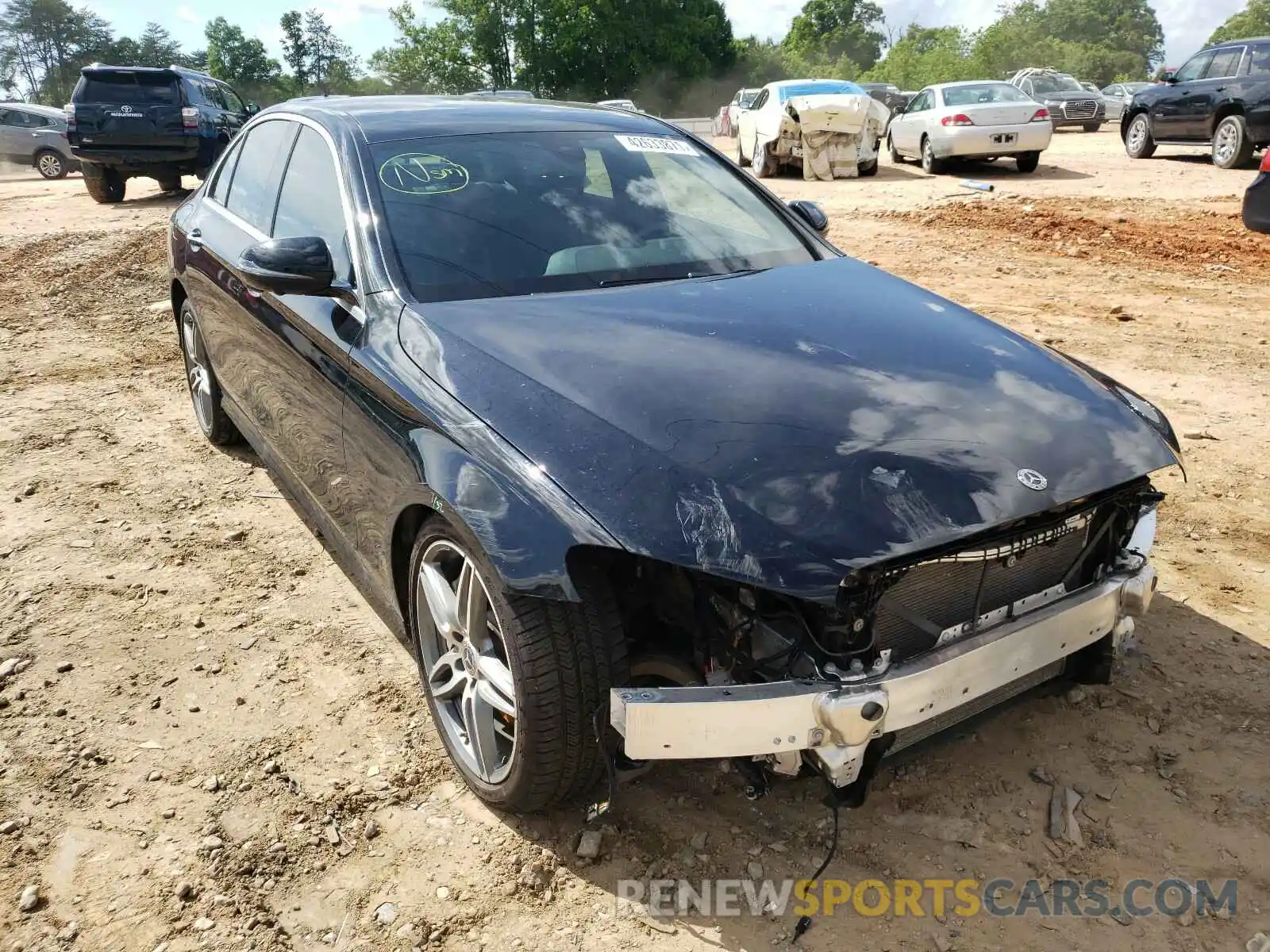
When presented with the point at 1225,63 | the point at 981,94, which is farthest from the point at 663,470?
the point at 981,94

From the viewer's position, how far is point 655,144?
12.5ft

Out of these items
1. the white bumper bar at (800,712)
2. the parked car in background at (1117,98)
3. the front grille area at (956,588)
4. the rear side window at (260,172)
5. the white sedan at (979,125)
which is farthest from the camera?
the parked car in background at (1117,98)

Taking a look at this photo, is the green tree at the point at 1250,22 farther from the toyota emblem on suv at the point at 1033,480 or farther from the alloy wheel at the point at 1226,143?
the toyota emblem on suv at the point at 1033,480

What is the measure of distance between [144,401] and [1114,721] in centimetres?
540

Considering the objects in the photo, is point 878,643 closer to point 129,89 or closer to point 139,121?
point 139,121

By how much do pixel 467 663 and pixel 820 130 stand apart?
1461cm

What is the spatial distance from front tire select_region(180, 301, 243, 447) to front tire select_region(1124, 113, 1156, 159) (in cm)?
1571

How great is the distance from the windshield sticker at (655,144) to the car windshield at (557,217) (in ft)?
0.04

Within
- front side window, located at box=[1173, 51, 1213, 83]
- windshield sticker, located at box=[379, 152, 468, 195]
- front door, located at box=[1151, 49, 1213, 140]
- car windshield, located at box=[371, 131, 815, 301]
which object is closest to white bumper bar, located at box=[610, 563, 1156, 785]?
car windshield, located at box=[371, 131, 815, 301]

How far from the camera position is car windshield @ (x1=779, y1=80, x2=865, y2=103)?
16.0 metres

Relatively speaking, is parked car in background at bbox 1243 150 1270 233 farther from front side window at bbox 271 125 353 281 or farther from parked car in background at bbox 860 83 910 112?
parked car in background at bbox 860 83 910 112

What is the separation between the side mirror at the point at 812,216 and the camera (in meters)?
3.98

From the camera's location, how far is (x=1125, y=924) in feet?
7.34

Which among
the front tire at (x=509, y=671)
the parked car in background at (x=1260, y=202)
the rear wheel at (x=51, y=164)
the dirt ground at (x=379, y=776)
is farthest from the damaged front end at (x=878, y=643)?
the rear wheel at (x=51, y=164)
